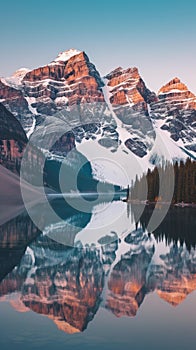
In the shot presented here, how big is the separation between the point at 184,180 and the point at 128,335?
89.2 metres

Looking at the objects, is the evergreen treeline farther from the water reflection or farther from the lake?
the lake

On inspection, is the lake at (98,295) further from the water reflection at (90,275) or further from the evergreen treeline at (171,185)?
the evergreen treeline at (171,185)

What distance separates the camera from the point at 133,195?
471ft

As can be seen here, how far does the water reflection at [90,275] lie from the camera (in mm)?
16328

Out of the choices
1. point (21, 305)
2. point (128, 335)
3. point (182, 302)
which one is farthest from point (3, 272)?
point (128, 335)

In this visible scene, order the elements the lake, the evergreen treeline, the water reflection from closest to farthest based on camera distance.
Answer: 1. the lake
2. the water reflection
3. the evergreen treeline

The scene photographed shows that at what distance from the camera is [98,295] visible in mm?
17984

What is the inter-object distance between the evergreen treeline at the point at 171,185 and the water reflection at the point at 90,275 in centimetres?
6189

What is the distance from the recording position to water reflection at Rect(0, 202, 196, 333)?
53.6 feet

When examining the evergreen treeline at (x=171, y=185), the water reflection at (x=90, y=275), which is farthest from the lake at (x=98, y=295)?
the evergreen treeline at (x=171, y=185)

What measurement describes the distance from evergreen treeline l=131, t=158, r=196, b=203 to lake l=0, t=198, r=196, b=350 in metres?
65.4

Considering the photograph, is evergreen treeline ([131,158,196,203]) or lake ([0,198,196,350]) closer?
lake ([0,198,196,350])

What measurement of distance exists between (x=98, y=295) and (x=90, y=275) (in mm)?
4440

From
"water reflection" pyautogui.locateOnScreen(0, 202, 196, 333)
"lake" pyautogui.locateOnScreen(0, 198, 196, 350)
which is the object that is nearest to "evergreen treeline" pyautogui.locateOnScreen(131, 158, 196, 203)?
"water reflection" pyautogui.locateOnScreen(0, 202, 196, 333)
